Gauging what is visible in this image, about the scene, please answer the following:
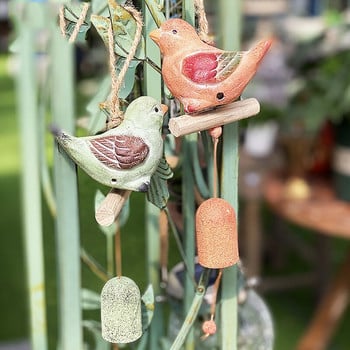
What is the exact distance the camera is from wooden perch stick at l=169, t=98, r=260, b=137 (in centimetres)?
47

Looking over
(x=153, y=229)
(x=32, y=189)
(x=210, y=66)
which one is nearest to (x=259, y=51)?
(x=210, y=66)

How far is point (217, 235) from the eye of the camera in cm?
50

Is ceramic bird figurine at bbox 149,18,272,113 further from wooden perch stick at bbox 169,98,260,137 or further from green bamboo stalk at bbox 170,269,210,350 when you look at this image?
green bamboo stalk at bbox 170,269,210,350

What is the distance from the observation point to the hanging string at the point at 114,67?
1.57 ft

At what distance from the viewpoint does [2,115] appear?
5.04m

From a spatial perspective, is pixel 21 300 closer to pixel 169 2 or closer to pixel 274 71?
pixel 274 71

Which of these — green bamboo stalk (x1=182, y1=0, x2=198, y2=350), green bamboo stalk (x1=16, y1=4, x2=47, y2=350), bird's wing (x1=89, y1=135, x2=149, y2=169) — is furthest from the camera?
green bamboo stalk (x1=16, y1=4, x2=47, y2=350)

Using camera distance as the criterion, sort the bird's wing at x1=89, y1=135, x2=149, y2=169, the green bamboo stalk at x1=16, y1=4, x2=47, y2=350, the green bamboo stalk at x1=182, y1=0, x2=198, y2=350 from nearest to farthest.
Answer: the bird's wing at x1=89, y1=135, x2=149, y2=169, the green bamboo stalk at x1=182, y1=0, x2=198, y2=350, the green bamboo stalk at x1=16, y1=4, x2=47, y2=350

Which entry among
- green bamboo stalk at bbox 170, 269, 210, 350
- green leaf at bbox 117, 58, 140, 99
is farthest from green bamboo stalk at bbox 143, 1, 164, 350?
green bamboo stalk at bbox 170, 269, 210, 350

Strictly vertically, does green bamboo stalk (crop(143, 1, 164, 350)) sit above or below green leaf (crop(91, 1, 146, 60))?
below

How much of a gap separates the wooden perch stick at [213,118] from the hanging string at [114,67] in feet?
0.14

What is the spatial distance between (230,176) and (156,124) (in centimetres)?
9

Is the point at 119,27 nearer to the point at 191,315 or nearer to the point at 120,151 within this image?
the point at 120,151

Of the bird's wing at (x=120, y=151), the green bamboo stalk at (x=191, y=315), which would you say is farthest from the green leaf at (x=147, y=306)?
the bird's wing at (x=120, y=151)
